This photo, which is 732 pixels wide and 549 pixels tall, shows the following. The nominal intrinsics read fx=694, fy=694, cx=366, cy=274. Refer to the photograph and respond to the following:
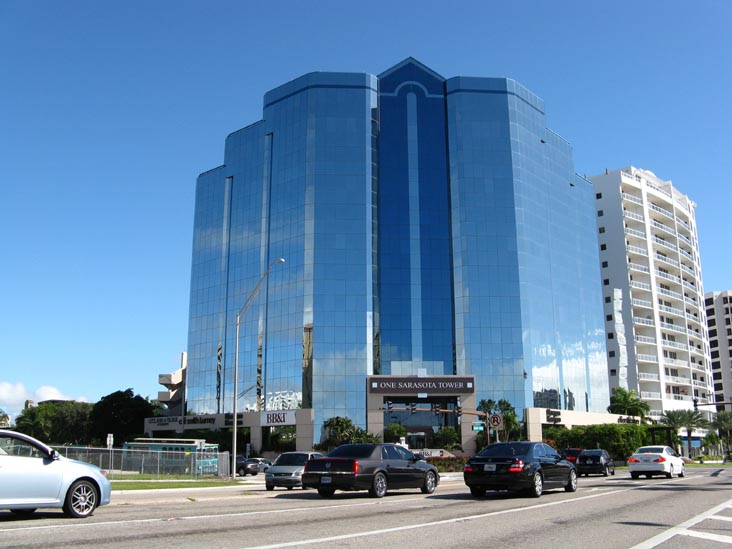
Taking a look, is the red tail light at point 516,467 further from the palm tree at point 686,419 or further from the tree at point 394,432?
the palm tree at point 686,419

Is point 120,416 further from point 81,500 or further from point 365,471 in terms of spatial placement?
point 81,500

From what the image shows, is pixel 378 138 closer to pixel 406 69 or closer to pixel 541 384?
pixel 406 69

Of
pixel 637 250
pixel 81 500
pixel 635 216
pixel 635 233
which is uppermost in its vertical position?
pixel 635 216

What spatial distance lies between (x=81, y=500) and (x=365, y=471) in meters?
8.83

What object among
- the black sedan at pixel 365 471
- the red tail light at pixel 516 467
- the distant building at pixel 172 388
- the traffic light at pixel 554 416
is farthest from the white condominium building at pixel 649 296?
the red tail light at pixel 516 467

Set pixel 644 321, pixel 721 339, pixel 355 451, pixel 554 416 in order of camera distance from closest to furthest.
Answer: pixel 355 451, pixel 554 416, pixel 644 321, pixel 721 339

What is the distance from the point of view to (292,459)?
29125mm

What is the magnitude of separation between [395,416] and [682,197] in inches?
3158

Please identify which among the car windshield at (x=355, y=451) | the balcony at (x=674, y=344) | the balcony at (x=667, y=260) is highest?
the balcony at (x=667, y=260)

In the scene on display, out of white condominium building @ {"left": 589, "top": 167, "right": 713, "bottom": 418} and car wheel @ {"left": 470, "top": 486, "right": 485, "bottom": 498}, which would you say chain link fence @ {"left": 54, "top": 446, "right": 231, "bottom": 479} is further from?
white condominium building @ {"left": 589, "top": 167, "right": 713, "bottom": 418}

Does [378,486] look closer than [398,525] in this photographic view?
No

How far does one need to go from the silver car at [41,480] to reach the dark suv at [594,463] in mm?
32110

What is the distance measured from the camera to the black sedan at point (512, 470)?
1950 centimetres

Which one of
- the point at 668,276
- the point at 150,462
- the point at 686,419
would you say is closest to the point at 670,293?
the point at 668,276
